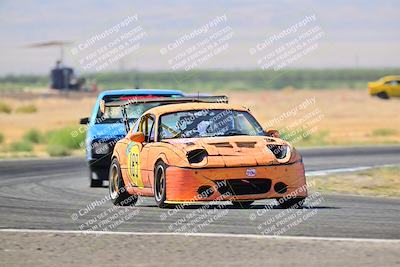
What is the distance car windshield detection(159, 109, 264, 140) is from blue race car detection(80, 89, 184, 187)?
Result: 14.6 ft

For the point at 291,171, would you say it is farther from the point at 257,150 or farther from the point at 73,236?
the point at 73,236

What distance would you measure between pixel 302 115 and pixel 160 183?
5893 centimetres

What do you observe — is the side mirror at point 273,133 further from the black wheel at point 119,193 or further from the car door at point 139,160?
the black wheel at point 119,193

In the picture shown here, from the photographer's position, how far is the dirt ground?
51.5m

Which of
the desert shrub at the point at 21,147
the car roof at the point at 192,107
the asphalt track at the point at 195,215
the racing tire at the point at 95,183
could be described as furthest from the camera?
the desert shrub at the point at 21,147

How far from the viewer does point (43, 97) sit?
Result: 102 metres

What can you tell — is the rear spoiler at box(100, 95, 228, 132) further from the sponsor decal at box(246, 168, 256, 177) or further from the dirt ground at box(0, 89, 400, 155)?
the dirt ground at box(0, 89, 400, 155)

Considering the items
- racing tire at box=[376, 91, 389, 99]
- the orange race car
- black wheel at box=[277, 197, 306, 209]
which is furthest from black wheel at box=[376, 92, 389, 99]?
black wheel at box=[277, 197, 306, 209]

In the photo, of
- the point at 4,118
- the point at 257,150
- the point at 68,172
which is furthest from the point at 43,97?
the point at 257,150

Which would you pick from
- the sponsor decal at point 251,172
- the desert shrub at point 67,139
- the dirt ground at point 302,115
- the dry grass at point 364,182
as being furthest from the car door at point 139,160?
the desert shrub at point 67,139

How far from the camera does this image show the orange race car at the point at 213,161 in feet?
49.8

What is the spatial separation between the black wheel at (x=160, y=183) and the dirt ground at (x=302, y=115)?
26972 millimetres

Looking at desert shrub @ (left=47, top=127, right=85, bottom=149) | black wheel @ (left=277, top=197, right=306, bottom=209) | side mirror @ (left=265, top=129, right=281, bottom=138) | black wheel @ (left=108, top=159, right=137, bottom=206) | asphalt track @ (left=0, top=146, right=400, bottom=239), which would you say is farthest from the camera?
desert shrub @ (left=47, top=127, right=85, bottom=149)

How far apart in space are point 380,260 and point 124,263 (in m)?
2.24
